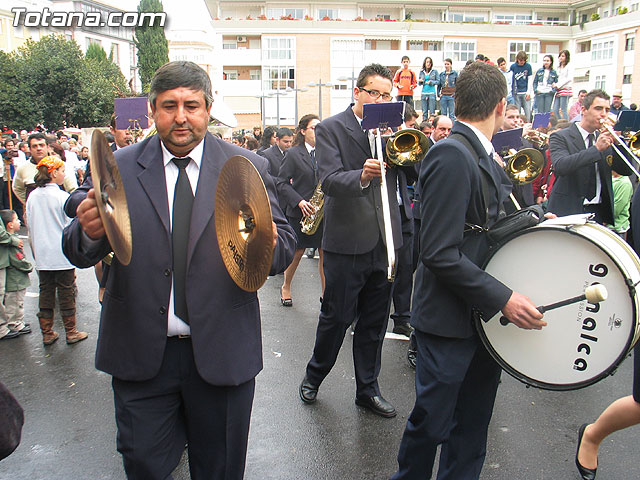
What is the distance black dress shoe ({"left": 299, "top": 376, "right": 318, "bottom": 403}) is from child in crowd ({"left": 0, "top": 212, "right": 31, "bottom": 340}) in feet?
11.2

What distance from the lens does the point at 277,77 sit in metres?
57.5

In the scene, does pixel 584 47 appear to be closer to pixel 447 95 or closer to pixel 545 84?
pixel 545 84

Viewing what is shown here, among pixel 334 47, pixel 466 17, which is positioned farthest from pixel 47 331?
pixel 466 17

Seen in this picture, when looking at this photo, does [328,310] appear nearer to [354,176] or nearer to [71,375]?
[354,176]

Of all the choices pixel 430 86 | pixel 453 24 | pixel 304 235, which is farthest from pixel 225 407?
pixel 453 24

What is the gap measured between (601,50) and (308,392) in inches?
2349

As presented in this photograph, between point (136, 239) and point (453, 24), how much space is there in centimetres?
6027

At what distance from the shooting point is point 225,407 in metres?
2.29

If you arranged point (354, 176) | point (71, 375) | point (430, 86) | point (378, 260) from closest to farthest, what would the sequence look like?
point (354, 176)
point (378, 260)
point (71, 375)
point (430, 86)

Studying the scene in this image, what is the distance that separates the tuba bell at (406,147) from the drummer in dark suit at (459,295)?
1009mm

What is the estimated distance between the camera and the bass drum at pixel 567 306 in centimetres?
223

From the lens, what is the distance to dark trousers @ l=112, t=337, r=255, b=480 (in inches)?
86.7

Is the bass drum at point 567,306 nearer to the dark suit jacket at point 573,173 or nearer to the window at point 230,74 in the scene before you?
the dark suit jacket at point 573,173

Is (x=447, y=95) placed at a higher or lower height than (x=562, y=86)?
lower
